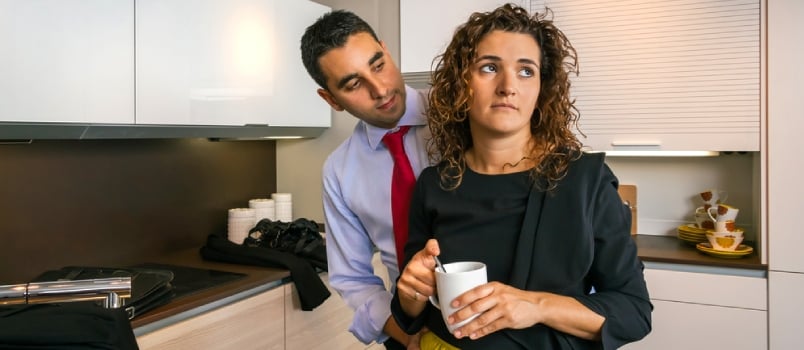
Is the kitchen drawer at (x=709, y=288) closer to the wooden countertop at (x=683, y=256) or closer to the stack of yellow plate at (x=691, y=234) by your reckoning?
the wooden countertop at (x=683, y=256)

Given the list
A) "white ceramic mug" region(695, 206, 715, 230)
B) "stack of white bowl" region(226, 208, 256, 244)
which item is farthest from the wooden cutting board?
"stack of white bowl" region(226, 208, 256, 244)

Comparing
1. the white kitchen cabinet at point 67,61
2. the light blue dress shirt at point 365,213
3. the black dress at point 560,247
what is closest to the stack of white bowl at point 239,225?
the white kitchen cabinet at point 67,61

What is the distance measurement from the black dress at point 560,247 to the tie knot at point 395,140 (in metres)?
0.33

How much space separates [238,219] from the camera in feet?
9.69

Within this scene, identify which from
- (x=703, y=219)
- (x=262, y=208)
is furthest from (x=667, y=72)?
(x=262, y=208)

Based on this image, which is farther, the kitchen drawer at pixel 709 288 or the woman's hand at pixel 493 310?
the kitchen drawer at pixel 709 288

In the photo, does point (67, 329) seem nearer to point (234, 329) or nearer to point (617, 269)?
point (617, 269)

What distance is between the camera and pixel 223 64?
252 centimetres

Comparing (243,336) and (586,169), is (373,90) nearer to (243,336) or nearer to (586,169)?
(586,169)

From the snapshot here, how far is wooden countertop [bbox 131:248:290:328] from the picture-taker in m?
1.87

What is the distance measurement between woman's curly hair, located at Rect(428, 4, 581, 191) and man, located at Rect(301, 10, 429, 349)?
0.18m

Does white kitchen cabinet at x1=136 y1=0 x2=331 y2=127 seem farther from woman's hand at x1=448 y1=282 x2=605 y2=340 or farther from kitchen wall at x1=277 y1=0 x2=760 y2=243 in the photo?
woman's hand at x1=448 y1=282 x2=605 y2=340

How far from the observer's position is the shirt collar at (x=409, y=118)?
1.40 meters

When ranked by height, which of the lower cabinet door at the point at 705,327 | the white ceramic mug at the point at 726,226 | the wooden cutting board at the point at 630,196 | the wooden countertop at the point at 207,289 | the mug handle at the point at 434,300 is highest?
the wooden cutting board at the point at 630,196
